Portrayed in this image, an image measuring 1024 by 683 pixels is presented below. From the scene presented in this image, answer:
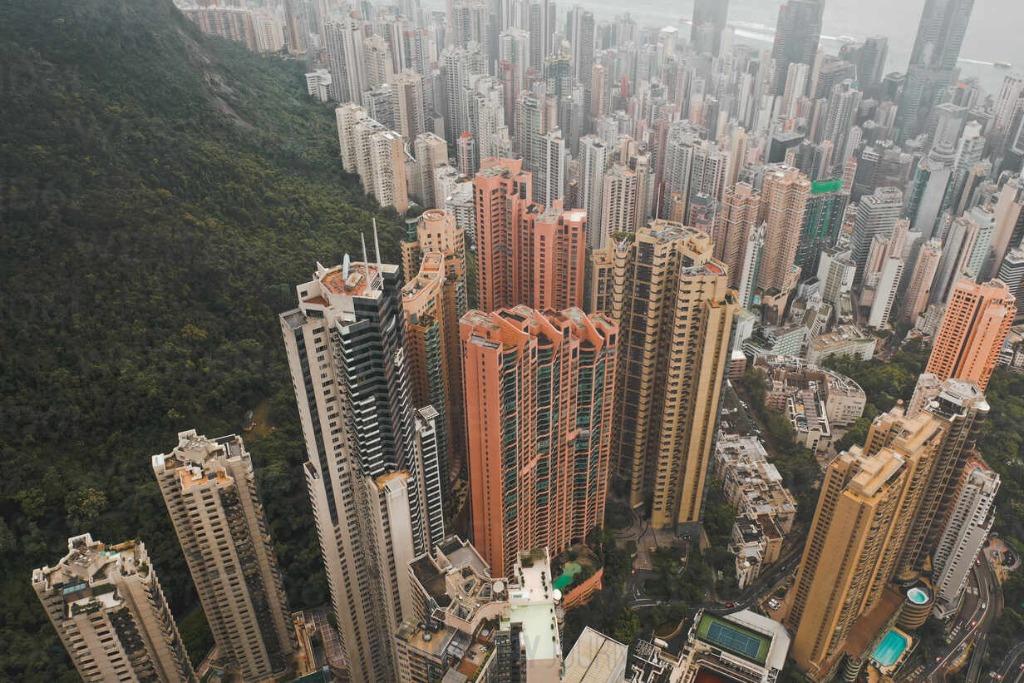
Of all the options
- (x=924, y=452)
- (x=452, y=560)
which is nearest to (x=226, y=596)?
(x=452, y=560)

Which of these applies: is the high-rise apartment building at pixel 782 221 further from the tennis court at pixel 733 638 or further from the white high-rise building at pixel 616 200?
the tennis court at pixel 733 638

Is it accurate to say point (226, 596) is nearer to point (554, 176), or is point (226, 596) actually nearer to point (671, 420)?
point (671, 420)

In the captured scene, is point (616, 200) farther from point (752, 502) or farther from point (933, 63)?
point (933, 63)

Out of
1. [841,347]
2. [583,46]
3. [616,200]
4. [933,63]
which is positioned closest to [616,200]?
[616,200]

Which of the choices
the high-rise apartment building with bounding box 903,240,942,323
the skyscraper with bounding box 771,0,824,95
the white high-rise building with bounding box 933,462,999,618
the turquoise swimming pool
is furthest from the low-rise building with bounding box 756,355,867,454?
the skyscraper with bounding box 771,0,824,95

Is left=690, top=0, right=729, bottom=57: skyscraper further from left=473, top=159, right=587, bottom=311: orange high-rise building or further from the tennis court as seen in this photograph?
the tennis court

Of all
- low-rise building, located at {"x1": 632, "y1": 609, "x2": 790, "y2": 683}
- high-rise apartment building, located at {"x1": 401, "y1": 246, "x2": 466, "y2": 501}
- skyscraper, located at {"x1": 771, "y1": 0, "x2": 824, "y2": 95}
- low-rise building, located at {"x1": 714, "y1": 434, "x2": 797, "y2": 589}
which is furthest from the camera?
skyscraper, located at {"x1": 771, "y1": 0, "x2": 824, "y2": 95}

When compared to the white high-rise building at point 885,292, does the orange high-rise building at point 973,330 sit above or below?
above

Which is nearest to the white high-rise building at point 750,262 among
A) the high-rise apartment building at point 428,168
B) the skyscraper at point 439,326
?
the high-rise apartment building at point 428,168
